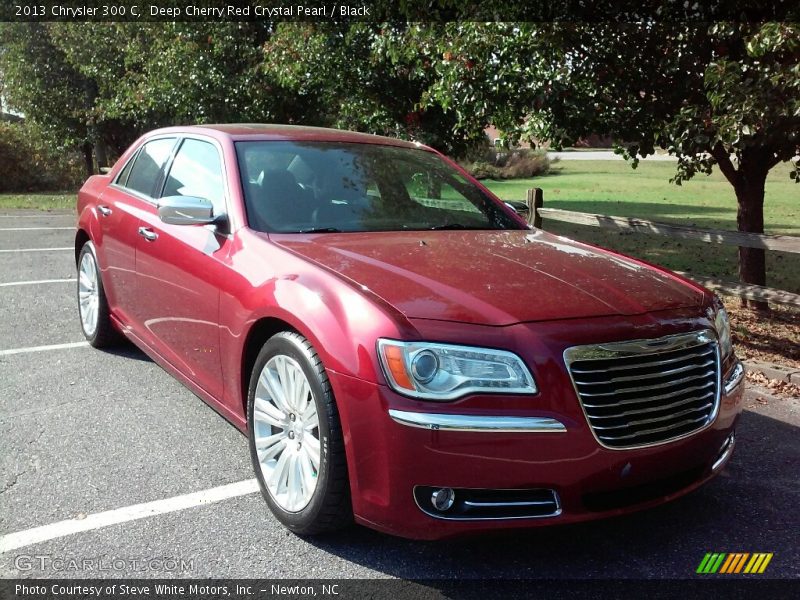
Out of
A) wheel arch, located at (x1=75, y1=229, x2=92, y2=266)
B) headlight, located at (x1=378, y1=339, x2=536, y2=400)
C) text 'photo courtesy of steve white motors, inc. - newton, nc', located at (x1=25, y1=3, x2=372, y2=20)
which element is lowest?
headlight, located at (x1=378, y1=339, x2=536, y2=400)

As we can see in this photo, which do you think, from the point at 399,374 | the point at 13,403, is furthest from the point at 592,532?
the point at 13,403

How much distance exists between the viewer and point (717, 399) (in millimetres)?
3219

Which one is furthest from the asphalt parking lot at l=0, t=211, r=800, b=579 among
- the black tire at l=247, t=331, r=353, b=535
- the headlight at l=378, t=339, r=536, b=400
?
the headlight at l=378, t=339, r=536, b=400

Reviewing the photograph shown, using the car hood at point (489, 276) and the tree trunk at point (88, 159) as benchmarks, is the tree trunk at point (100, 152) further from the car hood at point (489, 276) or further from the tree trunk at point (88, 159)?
the car hood at point (489, 276)

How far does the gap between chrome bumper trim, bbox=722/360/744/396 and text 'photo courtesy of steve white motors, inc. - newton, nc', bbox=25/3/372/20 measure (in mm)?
7154

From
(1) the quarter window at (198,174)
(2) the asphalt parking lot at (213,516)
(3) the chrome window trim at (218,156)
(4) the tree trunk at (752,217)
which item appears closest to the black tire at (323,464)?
(2) the asphalt parking lot at (213,516)

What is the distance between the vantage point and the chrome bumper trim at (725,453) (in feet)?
10.9

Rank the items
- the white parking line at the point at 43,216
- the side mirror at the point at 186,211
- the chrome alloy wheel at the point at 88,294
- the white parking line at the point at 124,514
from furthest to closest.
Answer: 1. the white parking line at the point at 43,216
2. the chrome alloy wheel at the point at 88,294
3. the side mirror at the point at 186,211
4. the white parking line at the point at 124,514

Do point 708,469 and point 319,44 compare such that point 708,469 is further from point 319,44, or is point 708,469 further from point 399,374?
point 319,44

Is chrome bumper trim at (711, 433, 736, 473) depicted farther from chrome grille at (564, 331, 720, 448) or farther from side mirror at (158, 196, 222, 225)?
side mirror at (158, 196, 222, 225)

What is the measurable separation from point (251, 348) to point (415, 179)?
1569 mm

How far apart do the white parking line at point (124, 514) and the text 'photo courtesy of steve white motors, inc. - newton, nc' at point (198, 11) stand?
7105 mm

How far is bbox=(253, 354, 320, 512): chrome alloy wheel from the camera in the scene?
314cm

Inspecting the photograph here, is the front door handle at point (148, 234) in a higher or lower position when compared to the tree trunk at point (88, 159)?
lower
